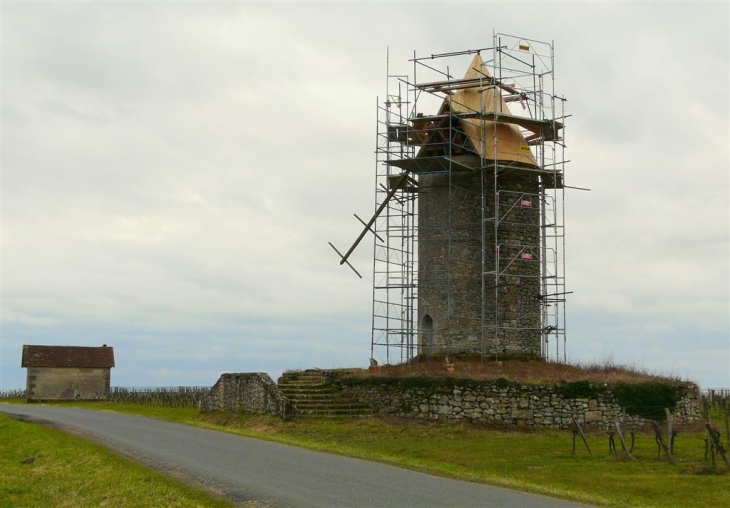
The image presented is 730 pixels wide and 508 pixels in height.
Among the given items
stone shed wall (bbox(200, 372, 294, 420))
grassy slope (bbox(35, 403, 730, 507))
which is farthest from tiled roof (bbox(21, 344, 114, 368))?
grassy slope (bbox(35, 403, 730, 507))

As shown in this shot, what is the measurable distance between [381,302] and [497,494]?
1998 cm

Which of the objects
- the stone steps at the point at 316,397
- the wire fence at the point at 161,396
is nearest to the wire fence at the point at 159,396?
the wire fence at the point at 161,396

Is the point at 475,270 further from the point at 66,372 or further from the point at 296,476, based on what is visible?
the point at 66,372

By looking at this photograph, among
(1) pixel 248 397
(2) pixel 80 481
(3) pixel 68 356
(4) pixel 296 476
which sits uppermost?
(3) pixel 68 356

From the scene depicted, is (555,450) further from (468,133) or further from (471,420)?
(468,133)

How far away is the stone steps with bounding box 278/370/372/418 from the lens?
27.5 m

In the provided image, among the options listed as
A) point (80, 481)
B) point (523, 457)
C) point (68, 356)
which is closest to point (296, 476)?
point (80, 481)

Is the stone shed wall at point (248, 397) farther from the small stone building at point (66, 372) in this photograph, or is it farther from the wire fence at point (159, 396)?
the small stone building at point (66, 372)

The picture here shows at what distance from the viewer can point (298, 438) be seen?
2375 centimetres

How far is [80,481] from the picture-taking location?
56.1 feet

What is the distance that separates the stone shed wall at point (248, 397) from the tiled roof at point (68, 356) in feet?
90.7

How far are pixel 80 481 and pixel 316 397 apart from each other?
490 inches

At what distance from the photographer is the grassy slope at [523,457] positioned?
15.9 metres

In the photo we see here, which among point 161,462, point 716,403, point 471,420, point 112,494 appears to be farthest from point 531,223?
point 112,494
